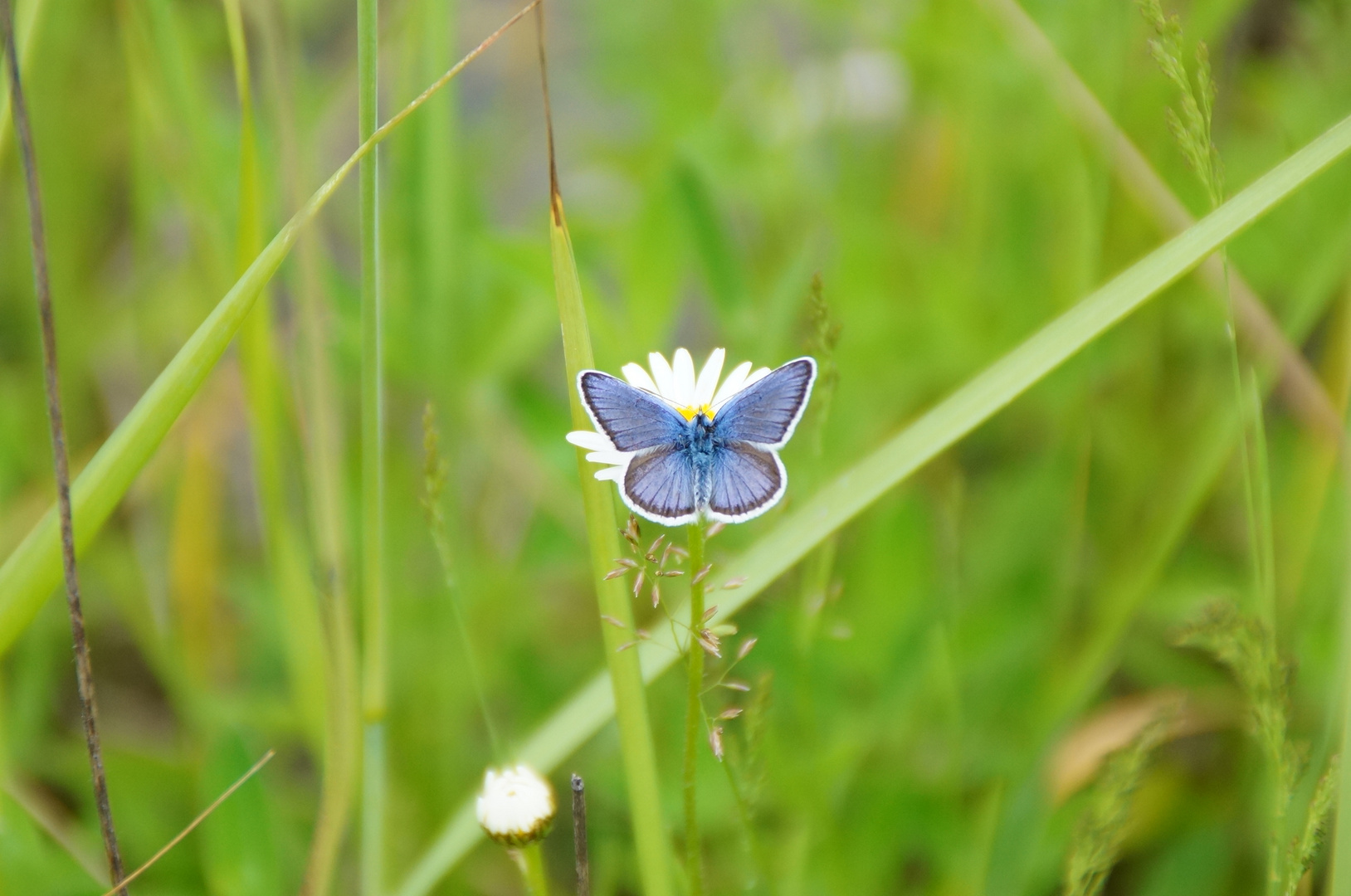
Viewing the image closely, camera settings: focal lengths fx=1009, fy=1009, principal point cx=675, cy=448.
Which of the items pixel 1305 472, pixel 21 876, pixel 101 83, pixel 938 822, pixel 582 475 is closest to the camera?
pixel 582 475

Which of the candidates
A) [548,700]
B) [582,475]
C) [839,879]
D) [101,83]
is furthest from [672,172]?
[101,83]

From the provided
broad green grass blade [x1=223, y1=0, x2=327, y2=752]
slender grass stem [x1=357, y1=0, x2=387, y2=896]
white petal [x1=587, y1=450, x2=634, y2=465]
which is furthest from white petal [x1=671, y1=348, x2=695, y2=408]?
broad green grass blade [x1=223, y1=0, x2=327, y2=752]

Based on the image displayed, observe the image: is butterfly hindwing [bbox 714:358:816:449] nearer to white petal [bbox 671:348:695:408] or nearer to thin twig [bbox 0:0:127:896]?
white petal [bbox 671:348:695:408]

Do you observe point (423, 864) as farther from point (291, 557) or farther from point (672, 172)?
point (672, 172)

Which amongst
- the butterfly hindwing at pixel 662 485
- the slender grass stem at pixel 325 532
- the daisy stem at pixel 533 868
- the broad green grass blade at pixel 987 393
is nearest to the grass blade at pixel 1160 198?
the broad green grass blade at pixel 987 393

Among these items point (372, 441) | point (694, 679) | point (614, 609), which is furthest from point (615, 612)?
point (372, 441)

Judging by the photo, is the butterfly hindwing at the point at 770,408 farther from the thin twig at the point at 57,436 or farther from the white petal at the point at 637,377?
the thin twig at the point at 57,436
